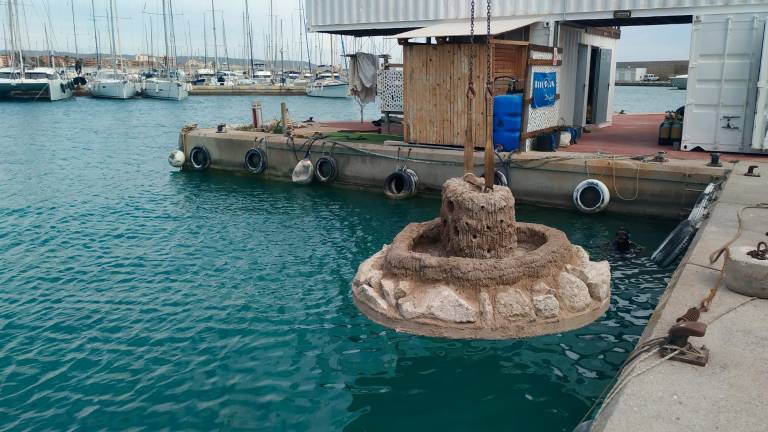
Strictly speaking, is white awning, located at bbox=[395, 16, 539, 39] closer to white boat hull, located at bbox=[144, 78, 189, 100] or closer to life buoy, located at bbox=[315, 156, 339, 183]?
life buoy, located at bbox=[315, 156, 339, 183]

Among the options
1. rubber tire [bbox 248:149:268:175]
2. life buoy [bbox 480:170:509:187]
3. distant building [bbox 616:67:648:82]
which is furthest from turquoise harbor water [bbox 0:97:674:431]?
distant building [bbox 616:67:648:82]

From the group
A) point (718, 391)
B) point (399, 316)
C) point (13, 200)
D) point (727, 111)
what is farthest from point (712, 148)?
point (13, 200)

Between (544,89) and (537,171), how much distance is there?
3264 millimetres

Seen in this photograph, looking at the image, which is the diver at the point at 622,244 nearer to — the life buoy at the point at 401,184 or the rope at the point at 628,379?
the life buoy at the point at 401,184

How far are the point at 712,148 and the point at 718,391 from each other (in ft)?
52.8

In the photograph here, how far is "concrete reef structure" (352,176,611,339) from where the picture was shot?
29.5 feet

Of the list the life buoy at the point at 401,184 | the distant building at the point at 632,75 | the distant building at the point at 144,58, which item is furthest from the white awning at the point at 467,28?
the distant building at the point at 632,75

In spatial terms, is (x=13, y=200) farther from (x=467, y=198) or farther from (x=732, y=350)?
(x=732, y=350)

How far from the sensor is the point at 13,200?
70.7 ft

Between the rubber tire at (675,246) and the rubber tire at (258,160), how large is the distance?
612 inches

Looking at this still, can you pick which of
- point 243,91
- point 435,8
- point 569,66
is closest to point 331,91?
point 243,91

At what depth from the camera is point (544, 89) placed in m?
20.4

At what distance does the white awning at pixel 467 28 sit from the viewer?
776 inches

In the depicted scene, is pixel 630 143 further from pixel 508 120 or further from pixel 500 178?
pixel 500 178
